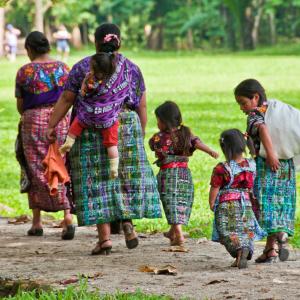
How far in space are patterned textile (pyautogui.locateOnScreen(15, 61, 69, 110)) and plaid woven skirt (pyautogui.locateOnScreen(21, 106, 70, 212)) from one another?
0.33 feet

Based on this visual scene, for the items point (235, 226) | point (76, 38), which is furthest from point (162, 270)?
point (76, 38)

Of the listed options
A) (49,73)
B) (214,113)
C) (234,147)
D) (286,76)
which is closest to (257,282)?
(234,147)

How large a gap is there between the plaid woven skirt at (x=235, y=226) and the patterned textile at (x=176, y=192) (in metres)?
1.11

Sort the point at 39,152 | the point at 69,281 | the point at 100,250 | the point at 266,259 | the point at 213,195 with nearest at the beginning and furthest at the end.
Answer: the point at 69,281
the point at 213,195
the point at 266,259
the point at 100,250
the point at 39,152

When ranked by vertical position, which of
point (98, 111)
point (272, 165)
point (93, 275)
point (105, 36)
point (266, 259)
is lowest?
point (266, 259)

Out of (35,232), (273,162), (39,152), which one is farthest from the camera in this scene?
(35,232)

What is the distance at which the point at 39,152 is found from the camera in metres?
11.0

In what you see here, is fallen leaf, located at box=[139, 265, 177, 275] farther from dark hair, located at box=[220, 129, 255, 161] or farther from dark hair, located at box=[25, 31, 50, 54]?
dark hair, located at box=[25, 31, 50, 54]

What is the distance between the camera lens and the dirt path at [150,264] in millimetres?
7930

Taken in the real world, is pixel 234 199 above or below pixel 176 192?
above

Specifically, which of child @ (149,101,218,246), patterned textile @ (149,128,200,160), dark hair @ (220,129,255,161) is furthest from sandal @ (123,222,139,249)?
dark hair @ (220,129,255,161)

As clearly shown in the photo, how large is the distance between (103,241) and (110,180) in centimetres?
48

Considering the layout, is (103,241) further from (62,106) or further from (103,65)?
(103,65)

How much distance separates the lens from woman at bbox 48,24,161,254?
9547 millimetres
